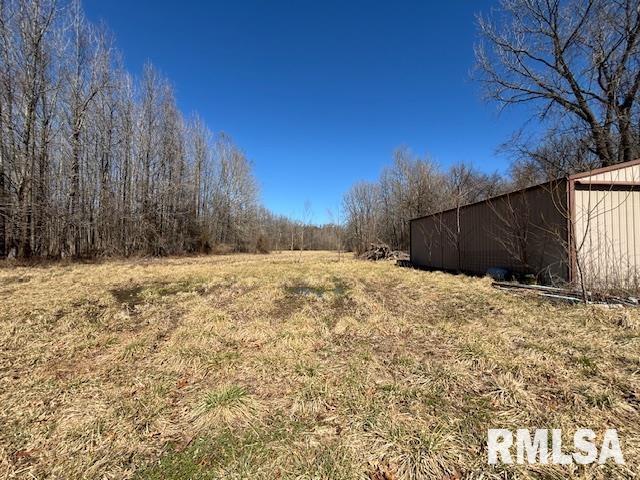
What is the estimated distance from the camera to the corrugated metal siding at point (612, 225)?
6508mm

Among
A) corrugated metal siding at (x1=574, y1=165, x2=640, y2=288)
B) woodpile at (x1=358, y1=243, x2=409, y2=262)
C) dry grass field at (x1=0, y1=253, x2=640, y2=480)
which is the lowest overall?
dry grass field at (x1=0, y1=253, x2=640, y2=480)

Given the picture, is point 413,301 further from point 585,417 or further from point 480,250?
point 480,250

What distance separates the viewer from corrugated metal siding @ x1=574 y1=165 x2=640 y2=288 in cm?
651

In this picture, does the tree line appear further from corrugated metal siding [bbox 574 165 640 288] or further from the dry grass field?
corrugated metal siding [bbox 574 165 640 288]

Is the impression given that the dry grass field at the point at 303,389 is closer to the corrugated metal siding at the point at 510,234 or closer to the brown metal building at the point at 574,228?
the brown metal building at the point at 574,228

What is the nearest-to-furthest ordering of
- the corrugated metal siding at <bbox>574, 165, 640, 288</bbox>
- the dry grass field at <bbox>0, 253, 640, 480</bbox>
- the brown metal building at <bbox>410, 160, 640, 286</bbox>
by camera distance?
the dry grass field at <bbox>0, 253, 640, 480</bbox> < the brown metal building at <bbox>410, 160, 640, 286</bbox> < the corrugated metal siding at <bbox>574, 165, 640, 288</bbox>

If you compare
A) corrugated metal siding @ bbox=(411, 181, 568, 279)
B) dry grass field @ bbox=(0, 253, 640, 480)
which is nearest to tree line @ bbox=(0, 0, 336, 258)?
dry grass field @ bbox=(0, 253, 640, 480)

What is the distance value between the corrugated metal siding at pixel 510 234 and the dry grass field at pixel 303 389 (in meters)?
2.50

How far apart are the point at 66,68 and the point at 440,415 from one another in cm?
1920

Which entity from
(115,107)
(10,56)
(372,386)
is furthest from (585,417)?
(115,107)

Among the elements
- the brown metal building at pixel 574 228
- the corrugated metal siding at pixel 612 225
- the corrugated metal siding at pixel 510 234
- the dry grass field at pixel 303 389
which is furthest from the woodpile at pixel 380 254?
the dry grass field at pixel 303 389

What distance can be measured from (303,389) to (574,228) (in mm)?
6828

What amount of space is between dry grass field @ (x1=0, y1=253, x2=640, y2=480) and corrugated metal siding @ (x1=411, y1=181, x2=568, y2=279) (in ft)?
8.21

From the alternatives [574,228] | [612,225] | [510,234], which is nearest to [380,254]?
[510,234]
